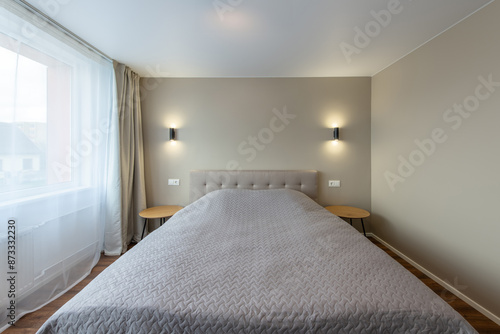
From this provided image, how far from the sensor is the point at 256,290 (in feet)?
3.16

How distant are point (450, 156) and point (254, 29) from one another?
6.95 feet

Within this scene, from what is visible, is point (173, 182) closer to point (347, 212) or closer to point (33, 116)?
point (33, 116)

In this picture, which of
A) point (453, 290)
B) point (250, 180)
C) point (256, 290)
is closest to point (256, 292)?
point (256, 290)

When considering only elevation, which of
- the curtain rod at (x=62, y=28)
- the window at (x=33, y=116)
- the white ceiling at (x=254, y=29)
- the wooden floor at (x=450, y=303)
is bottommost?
the wooden floor at (x=450, y=303)

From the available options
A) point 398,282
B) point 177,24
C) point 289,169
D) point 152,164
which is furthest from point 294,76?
point 398,282

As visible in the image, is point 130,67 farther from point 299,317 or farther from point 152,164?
point 299,317

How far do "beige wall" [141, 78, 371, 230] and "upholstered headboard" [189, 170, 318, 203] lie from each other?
0.38 feet

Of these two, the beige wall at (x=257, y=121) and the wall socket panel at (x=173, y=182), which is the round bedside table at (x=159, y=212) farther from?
the beige wall at (x=257, y=121)

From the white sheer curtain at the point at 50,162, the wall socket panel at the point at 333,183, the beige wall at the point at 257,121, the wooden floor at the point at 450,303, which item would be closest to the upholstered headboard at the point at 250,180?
the beige wall at the point at 257,121

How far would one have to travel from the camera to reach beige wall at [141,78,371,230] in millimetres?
2762

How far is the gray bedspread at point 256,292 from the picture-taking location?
0.83 meters

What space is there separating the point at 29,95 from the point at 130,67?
1.22 metres

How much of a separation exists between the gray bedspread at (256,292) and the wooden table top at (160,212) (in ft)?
3.15

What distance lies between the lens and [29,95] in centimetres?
157
